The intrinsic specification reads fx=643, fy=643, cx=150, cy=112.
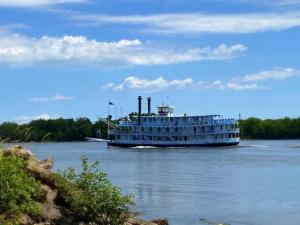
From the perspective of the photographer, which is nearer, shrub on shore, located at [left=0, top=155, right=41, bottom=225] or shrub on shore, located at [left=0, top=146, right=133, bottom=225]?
shrub on shore, located at [left=0, top=155, right=41, bottom=225]

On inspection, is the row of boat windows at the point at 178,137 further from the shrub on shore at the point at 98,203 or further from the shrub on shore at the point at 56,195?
the shrub on shore at the point at 98,203

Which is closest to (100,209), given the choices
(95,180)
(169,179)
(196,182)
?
(95,180)

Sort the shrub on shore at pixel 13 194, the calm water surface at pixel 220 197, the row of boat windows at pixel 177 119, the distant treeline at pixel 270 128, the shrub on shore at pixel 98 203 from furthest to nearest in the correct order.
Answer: the distant treeline at pixel 270 128
the row of boat windows at pixel 177 119
the calm water surface at pixel 220 197
the shrub on shore at pixel 98 203
the shrub on shore at pixel 13 194

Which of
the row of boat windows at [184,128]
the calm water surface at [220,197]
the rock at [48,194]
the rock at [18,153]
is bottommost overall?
the calm water surface at [220,197]

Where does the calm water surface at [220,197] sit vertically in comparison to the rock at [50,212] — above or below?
below

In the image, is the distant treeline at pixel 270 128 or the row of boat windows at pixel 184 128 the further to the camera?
the distant treeline at pixel 270 128

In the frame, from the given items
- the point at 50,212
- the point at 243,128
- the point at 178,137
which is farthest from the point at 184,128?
the point at 50,212

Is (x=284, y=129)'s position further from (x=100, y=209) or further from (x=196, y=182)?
(x=100, y=209)

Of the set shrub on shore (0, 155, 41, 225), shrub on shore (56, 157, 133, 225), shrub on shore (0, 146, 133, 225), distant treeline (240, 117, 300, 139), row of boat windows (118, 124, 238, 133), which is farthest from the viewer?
distant treeline (240, 117, 300, 139)

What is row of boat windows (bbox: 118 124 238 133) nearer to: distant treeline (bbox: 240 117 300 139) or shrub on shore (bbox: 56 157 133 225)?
distant treeline (bbox: 240 117 300 139)

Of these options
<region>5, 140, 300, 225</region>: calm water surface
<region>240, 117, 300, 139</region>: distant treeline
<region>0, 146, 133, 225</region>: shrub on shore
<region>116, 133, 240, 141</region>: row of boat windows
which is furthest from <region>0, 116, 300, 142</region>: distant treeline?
<region>0, 146, 133, 225</region>: shrub on shore

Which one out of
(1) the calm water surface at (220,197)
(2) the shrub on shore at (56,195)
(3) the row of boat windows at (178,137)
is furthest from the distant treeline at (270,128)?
(2) the shrub on shore at (56,195)

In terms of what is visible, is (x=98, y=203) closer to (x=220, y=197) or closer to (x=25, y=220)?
(x=25, y=220)

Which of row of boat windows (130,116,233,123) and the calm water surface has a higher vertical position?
row of boat windows (130,116,233,123)
